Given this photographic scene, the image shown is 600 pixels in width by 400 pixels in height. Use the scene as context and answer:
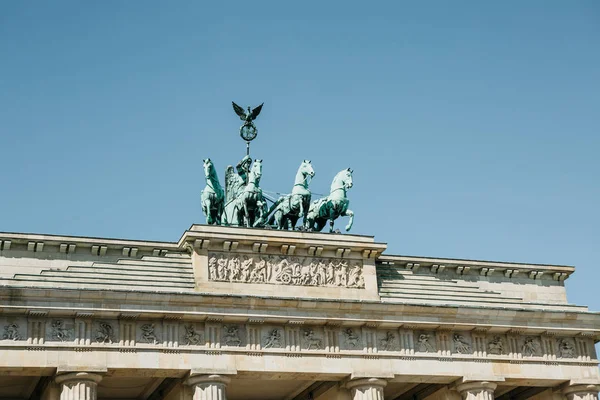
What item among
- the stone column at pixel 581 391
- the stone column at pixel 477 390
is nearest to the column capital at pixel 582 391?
the stone column at pixel 581 391

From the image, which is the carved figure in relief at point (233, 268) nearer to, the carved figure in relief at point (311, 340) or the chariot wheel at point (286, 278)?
the chariot wheel at point (286, 278)

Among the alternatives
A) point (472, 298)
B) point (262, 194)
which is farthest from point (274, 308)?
point (472, 298)

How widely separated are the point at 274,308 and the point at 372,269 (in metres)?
4.62

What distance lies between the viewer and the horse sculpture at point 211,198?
41.0 meters

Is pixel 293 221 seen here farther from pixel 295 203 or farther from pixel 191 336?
pixel 191 336

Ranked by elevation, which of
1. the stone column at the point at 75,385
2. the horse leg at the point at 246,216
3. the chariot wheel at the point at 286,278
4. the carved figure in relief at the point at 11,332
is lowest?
the stone column at the point at 75,385

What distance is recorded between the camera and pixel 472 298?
4212 centimetres

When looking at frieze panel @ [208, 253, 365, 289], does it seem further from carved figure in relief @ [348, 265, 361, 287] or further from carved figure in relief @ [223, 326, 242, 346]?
carved figure in relief @ [223, 326, 242, 346]

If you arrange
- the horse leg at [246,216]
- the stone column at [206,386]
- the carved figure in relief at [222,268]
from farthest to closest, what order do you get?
1. the horse leg at [246,216]
2. the carved figure in relief at [222,268]
3. the stone column at [206,386]

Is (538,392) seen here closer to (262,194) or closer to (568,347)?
(568,347)

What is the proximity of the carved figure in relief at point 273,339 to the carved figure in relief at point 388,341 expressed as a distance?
3.92 metres

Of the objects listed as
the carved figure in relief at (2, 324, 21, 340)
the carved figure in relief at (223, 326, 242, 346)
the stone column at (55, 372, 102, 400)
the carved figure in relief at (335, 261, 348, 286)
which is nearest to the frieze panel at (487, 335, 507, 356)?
the carved figure in relief at (335, 261, 348, 286)

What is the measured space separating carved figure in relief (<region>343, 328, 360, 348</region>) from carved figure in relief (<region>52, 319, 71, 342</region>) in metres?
9.90

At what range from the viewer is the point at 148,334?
36844 millimetres
